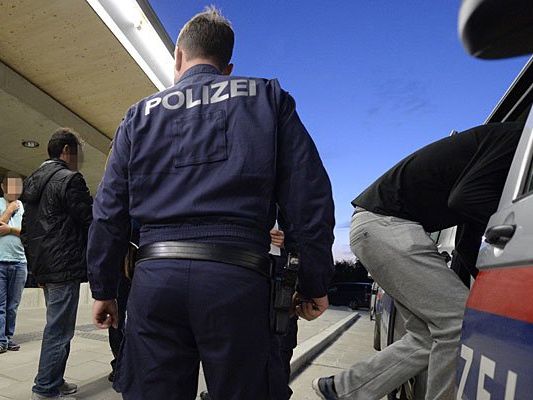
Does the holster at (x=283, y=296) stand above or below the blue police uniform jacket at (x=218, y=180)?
below

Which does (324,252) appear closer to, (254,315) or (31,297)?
(254,315)

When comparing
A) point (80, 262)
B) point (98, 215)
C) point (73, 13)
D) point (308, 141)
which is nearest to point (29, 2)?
point (73, 13)

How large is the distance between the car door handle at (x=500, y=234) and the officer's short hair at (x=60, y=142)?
2845 millimetres

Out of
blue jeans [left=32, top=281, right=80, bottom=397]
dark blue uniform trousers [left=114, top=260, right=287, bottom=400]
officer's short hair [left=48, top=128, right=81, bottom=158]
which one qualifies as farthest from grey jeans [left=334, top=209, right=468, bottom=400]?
officer's short hair [left=48, top=128, right=81, bottom=158]

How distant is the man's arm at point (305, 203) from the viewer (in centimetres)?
138

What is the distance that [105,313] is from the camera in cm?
159

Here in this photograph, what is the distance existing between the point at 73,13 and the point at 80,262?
340cm

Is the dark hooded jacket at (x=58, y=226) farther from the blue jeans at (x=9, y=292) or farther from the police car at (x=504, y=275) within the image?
the police car at (x=504, y=275)

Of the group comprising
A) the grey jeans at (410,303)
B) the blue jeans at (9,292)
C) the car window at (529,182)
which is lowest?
the blue jeans at (9,292)

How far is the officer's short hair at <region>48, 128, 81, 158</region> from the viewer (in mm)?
3070

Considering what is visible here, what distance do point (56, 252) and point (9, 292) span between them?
6.18 feet

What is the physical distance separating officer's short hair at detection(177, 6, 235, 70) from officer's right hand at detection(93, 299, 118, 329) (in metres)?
Result: 0.98

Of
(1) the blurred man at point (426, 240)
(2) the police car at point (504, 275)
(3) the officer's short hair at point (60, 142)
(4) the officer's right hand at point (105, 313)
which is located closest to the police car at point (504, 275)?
(2) the police car at point (504, 275)

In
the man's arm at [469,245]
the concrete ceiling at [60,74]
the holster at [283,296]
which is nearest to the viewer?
the holster at [283,296]
